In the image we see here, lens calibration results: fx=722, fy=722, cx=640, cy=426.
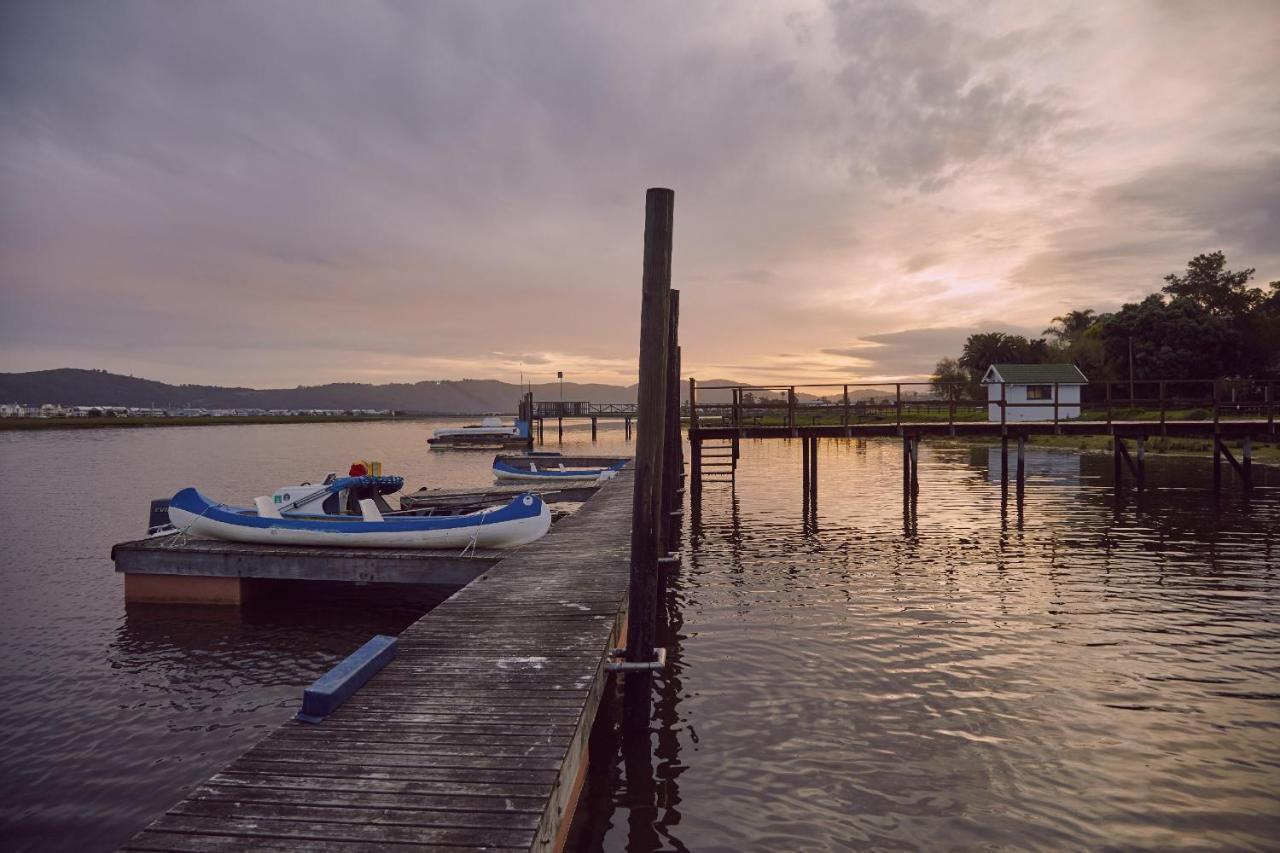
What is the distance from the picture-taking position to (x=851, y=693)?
9.55 meters

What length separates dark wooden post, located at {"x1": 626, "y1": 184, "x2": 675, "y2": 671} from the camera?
320 inches

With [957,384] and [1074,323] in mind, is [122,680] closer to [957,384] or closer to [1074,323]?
[957,384]

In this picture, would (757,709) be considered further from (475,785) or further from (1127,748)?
(475,785)

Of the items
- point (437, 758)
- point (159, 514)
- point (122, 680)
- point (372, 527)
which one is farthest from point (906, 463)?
point (437, 758)

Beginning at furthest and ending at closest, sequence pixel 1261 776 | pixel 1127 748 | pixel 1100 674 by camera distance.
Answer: pixel 1100 674
pixel 1127 748
pixel 1261 776

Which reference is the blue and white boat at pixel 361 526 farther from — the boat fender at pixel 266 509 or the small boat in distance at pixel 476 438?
the small boat in distance at pixel 476 438

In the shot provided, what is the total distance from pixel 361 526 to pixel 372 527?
0.21 m

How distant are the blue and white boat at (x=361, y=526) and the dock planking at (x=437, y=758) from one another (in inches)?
175

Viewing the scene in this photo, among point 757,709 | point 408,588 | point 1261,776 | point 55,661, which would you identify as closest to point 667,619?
point 757,709

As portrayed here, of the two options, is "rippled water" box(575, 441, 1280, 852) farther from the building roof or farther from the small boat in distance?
the small boat in distance

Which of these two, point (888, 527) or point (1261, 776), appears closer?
point (1261, 776)

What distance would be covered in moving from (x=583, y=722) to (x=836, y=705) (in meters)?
4.23

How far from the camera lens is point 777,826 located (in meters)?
6.64

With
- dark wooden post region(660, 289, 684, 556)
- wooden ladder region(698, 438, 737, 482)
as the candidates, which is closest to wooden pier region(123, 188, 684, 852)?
dark wooden post region(660, 289, 684, 556)
